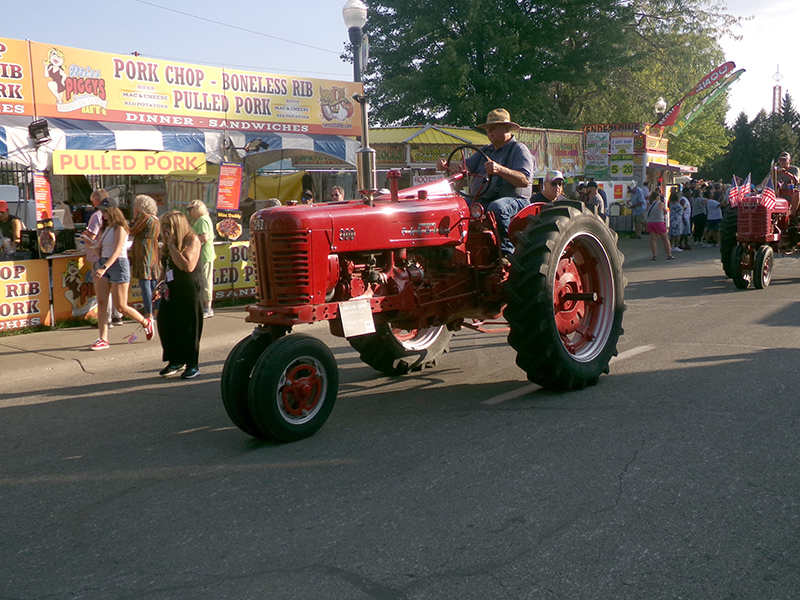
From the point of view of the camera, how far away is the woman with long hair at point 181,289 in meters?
7.55

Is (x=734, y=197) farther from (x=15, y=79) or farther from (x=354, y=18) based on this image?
(x=15, y=79)

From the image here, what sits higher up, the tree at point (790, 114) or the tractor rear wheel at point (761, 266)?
the tree at point (790, 114)

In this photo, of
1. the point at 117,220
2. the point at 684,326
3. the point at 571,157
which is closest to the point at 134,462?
the point at 117,220

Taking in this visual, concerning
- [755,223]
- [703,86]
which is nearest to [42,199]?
[755,223]

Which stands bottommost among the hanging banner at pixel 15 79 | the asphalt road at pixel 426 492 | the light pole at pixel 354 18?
the asphalt road at pixel 426 492

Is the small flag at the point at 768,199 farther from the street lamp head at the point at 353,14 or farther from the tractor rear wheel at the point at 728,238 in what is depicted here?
the street lamp head at the point at 353,14

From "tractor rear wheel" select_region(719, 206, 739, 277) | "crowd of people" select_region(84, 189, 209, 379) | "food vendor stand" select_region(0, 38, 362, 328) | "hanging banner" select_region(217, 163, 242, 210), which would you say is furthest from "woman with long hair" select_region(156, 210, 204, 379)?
"tractor rear wheel" select_region(719, 206, 739, 277)

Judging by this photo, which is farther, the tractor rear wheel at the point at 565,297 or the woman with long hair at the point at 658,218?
the woman with long hair at the point at 658,218

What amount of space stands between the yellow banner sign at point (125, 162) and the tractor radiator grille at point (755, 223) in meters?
9.01

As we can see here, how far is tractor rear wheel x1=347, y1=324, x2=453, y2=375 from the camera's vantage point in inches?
278

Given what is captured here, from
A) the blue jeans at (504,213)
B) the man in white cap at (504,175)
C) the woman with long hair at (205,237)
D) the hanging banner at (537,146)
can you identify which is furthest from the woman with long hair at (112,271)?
the hanging banner at (537,146)

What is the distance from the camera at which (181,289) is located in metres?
7.55

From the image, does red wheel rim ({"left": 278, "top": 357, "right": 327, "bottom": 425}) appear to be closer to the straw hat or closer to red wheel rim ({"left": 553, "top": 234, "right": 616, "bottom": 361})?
red wheel rim ({"left": 553, "top": 234, "right": 616, "bottom": 361})

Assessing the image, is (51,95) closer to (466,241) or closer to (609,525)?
(466,241)
